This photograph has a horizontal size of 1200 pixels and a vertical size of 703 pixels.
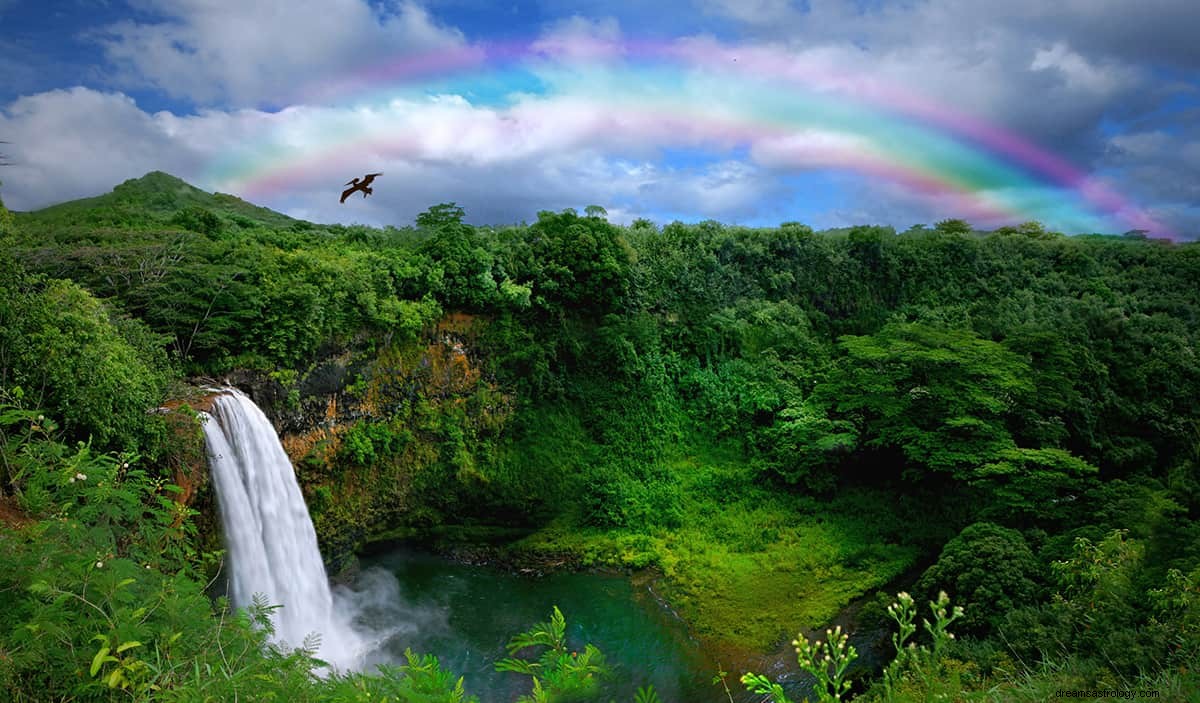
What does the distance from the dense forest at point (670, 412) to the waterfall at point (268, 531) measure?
446 millimetres

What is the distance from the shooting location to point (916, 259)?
21906 mm

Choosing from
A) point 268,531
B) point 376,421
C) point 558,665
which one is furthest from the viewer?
point 376,421

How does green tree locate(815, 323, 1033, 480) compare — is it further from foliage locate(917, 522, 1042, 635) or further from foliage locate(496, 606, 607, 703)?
foliage locate(496, 606, 607, 703)

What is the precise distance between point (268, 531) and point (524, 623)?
4.75 metres

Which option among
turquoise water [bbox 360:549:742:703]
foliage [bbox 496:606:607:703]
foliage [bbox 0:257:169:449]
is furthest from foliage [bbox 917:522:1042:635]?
foliage [bbox 0:257:169:449]

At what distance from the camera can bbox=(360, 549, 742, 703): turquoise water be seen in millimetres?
10398

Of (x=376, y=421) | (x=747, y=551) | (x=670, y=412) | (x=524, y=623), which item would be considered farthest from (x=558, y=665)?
(x=670, y=412)

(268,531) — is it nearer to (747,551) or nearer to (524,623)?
(524,623)

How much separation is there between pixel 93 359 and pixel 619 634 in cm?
913

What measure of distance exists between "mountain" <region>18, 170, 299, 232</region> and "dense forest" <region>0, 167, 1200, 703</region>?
207 mm

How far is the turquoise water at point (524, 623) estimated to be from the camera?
1040 cm

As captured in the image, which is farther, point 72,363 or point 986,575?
point 986,575

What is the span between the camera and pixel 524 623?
11.9m

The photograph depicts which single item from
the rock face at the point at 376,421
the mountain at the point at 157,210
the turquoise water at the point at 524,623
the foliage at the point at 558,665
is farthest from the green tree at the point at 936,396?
the mountain at the point at 157,210
